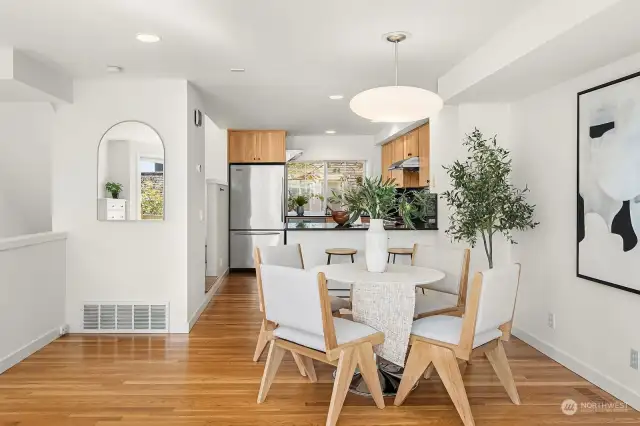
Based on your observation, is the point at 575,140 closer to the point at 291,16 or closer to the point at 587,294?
the point at 587,294

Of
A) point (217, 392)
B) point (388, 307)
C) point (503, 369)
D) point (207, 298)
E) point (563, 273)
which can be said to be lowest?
point (217, 392)

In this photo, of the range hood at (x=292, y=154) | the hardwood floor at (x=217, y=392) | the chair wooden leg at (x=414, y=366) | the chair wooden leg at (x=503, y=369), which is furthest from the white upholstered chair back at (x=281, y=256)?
the range hood at (x=292, y=154)

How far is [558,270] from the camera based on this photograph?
3539mm

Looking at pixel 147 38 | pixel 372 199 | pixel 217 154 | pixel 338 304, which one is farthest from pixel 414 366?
pixel 217 154

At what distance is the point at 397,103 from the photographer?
2965 mm

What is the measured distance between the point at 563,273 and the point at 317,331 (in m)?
2.06

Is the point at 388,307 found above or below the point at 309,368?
above

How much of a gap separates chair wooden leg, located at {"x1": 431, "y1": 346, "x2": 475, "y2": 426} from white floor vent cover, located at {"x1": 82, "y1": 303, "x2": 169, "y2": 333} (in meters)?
2.66

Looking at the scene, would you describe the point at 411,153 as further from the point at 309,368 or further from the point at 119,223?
the point at 309,368

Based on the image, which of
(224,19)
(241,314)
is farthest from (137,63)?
(241,314)

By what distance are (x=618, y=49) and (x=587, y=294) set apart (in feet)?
5.07

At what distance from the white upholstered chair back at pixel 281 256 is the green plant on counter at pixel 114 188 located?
153 centimetres

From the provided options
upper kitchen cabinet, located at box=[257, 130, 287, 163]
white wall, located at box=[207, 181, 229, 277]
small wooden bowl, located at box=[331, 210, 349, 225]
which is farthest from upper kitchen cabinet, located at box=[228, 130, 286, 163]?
small wooden bowl, located at box=[331, 210, 349, 225]

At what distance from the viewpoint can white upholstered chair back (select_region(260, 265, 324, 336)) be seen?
2.39 m
